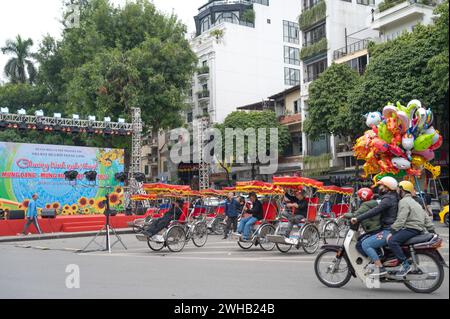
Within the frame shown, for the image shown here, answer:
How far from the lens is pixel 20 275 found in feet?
32.9

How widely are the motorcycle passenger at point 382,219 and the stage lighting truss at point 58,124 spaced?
2345 centimetres

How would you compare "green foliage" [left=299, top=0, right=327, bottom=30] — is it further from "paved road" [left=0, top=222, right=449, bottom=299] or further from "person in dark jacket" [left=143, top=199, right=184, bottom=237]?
"paved road" [left=0, top=222, right=449, bottom=299]

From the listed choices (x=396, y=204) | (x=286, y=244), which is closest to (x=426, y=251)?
(x=396, y=204)

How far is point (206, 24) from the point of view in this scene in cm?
5675

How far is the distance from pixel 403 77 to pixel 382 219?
20614mm

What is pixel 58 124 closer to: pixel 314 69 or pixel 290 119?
pixel 290 119

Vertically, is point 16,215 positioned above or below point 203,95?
below

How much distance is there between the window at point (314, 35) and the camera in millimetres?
40250

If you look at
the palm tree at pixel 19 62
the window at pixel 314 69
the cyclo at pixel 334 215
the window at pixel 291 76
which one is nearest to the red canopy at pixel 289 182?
the cyclo at pixel 334 215

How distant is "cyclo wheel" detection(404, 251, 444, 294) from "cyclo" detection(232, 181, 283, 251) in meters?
6.40

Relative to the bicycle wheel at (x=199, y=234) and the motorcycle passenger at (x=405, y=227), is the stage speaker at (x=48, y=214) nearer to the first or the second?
the bicycle wheel at (x=199, y=234)

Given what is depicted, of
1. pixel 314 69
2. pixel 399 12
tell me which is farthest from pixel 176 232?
pixel 314 69
